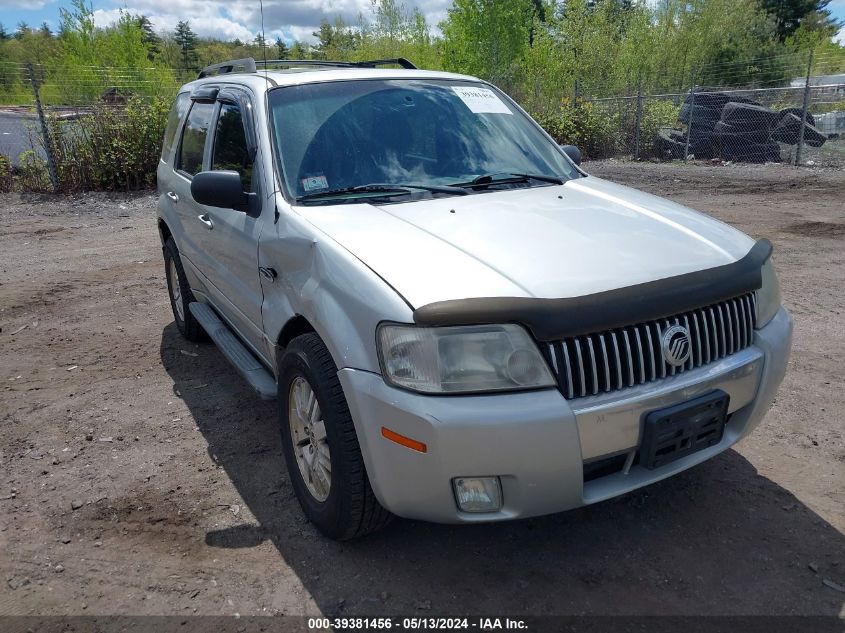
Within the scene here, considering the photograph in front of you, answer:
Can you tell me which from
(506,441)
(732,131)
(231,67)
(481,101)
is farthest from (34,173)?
(732,131)

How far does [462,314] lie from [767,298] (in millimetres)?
1518

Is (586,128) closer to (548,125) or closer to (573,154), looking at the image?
(548,125)

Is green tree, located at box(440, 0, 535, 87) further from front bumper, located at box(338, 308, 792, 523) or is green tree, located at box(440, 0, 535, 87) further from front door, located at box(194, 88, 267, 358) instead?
front bumper, located at box(338, 308, 792, 523)

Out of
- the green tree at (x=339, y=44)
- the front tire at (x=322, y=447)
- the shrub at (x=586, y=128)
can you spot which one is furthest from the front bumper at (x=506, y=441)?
the green tree at (x=339, y=44)

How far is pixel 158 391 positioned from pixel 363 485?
8.64 ft

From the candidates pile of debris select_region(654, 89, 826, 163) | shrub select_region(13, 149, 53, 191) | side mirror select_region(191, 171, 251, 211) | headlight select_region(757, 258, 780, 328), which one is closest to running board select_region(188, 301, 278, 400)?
side mirror select_region(191, 171, 251, 211)

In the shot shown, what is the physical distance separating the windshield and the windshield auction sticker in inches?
0.5

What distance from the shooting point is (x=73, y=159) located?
1311cm

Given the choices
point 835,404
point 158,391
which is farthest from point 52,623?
point 835,404

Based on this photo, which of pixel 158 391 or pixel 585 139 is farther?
pixel 585 139

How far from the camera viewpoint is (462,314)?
2250 mm

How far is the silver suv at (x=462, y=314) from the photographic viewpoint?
2.30 m

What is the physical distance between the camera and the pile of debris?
16.6m

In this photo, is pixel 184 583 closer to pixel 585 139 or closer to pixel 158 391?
pixel 158 391
